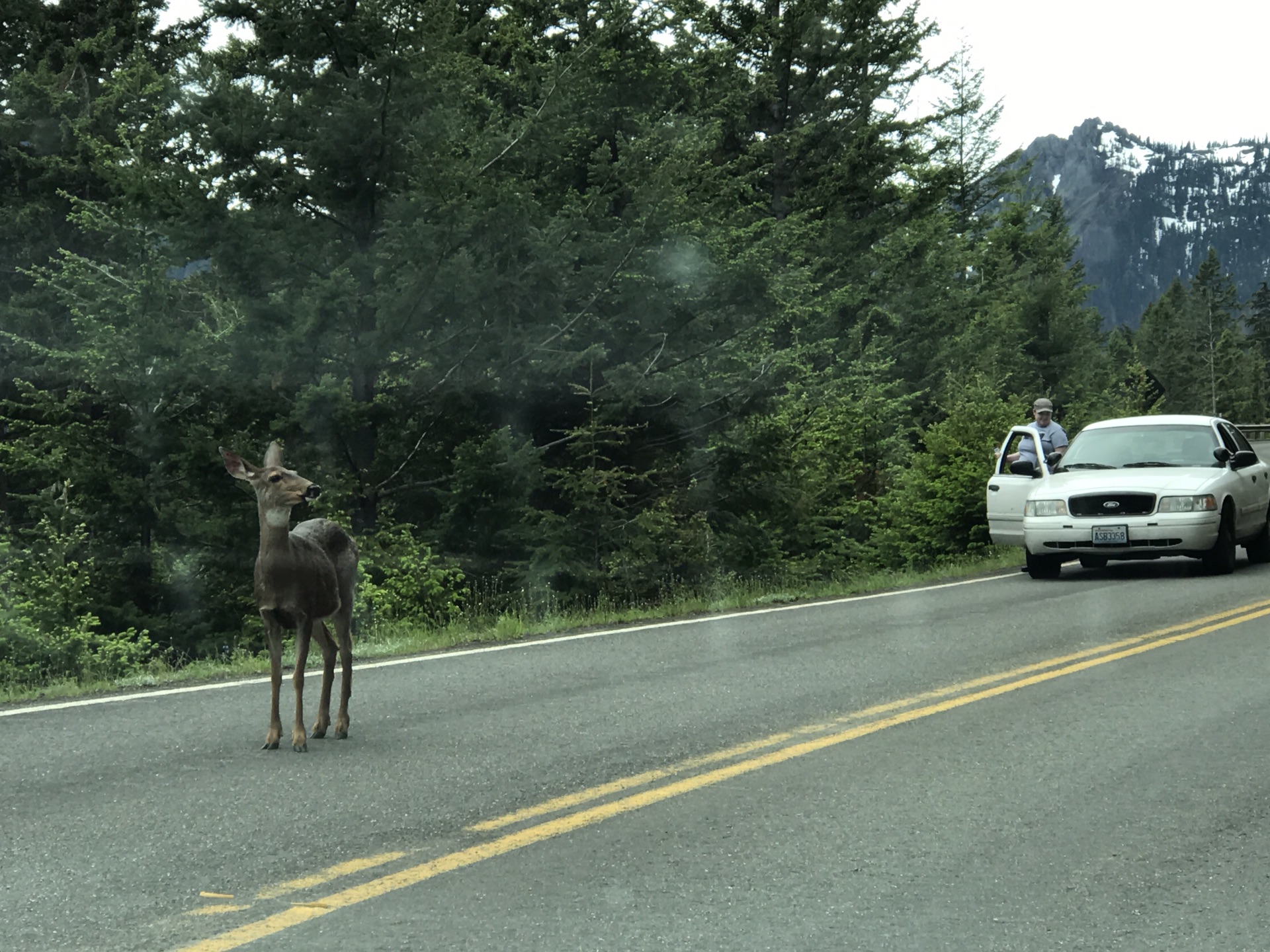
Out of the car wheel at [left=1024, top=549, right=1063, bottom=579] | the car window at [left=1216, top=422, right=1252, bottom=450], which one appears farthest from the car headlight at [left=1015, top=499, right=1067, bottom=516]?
the car window at [left=1216, top=422, right=1252, bottom=450]

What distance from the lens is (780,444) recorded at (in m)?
24.3

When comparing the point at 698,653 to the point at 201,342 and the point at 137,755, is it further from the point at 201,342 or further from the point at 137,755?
the point at 201,342

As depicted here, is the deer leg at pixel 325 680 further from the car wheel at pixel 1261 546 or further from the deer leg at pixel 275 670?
the car wheel at pixel 1261 546

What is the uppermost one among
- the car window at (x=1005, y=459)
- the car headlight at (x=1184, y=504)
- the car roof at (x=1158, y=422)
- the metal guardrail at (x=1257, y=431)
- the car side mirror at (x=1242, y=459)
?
the metal guardrail at (x=1257, y=431)

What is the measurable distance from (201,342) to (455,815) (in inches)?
588

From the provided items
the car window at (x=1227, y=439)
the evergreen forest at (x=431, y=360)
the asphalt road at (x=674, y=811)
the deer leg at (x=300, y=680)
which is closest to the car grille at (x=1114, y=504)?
the car window at (x=1227, y=439)

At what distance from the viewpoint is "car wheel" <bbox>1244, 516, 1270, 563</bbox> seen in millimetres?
17656

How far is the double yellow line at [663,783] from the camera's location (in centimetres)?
483

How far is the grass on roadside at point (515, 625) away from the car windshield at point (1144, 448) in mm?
2225

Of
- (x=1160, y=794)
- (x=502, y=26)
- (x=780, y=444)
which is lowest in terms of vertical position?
(x=1160, y=794)

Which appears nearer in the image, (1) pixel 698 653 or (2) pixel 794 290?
(1) pixel 698 653

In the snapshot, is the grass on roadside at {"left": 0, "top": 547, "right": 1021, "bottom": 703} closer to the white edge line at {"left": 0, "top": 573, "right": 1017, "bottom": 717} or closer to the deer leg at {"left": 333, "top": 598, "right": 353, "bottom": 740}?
the white edge line at {"left": 0, "top": 573, "right": 1017, "bottom": 717}

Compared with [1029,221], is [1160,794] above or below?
below

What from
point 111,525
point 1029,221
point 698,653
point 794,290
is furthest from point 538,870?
point 1029,221
